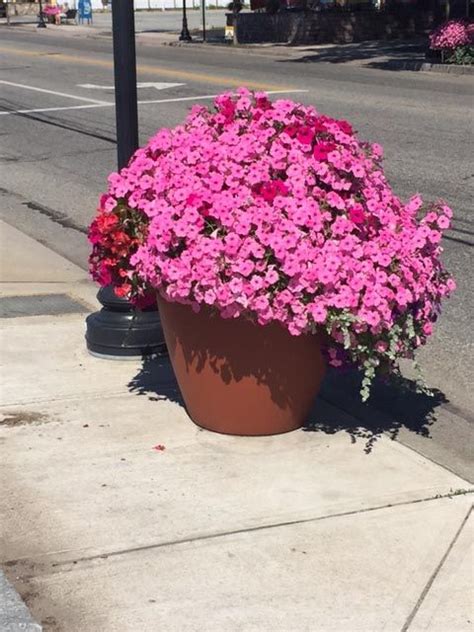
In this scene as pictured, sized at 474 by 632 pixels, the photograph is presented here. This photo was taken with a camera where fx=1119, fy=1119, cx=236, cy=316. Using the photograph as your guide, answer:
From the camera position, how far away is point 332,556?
3.83 metres

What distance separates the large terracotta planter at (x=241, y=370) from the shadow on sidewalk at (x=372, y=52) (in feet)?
72.5

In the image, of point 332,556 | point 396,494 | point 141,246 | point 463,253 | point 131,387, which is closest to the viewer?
point 332,556

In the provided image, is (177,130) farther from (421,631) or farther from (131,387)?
(421,631)

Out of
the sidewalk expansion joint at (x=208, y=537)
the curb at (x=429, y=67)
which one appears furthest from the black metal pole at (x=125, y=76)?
the curb at (x=429, y=67)

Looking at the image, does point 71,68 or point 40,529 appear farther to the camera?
point 71,68

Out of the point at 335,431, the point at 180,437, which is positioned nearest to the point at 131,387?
the point at 180,437

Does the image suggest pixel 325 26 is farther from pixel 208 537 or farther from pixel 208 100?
pixel 208 537

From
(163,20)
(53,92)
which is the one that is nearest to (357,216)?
(53,92)

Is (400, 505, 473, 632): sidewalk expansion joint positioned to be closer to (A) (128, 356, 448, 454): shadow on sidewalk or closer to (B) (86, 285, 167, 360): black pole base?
(A) (128, 356, 448, 454): shadow on sidewalk

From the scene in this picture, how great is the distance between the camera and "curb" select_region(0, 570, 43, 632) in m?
3.39

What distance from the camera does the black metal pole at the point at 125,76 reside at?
579 centimetres

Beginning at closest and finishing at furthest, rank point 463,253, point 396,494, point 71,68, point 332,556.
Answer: point 332,556 → point 396,494 → point 463,253 → point 71,68

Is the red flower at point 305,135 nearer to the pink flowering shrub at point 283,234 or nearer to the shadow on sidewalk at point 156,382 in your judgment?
the pink flowering shrub at point 283,234

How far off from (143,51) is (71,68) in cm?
626
